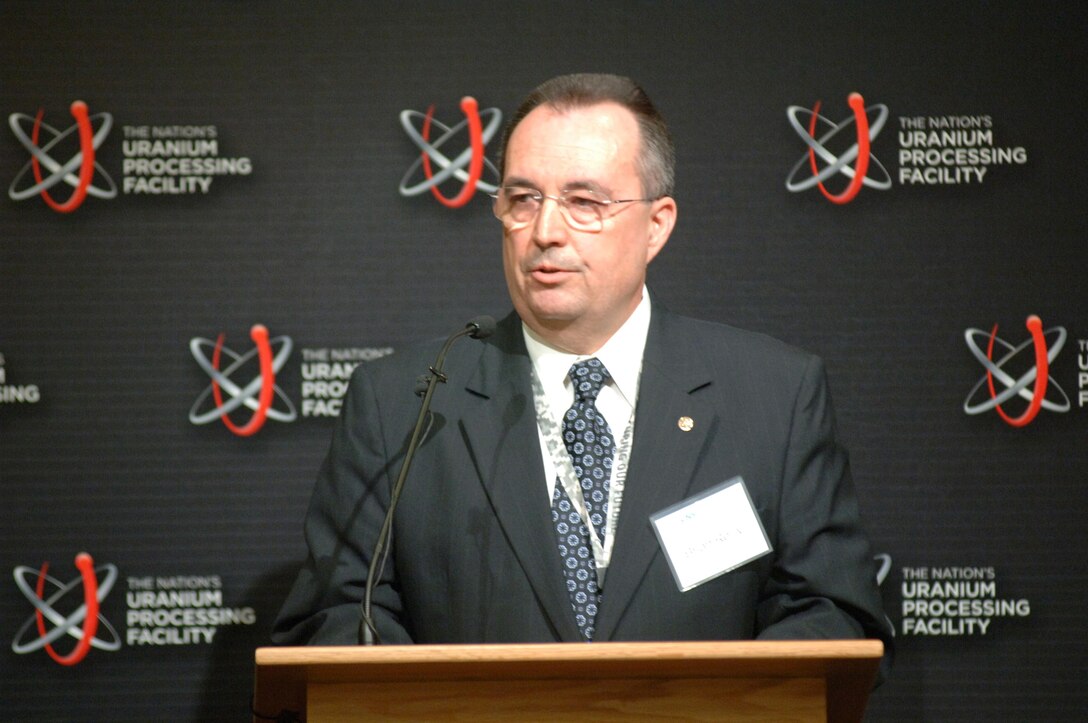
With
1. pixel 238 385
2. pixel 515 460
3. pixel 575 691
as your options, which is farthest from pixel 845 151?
pixel 575 691

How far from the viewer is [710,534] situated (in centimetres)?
225

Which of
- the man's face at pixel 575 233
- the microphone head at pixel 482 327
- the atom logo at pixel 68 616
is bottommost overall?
the atom logo at pixel 68 616

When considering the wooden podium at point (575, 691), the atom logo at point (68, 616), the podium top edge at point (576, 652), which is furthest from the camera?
the atom logo at point (68, 616)

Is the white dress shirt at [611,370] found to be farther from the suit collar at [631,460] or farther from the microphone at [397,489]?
the microphone at [397,489]

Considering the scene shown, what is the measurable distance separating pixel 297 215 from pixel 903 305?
1.63m

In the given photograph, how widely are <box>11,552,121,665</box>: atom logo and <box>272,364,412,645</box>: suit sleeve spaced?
3.51ft

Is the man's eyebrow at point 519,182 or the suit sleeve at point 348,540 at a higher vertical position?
the man's eyebrow at point 519,182

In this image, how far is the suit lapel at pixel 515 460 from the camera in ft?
7.28

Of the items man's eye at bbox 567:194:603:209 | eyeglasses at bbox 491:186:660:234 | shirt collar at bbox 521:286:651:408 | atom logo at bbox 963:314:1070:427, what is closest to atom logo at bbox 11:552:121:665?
shirt collar at bbox 521:286:651:408

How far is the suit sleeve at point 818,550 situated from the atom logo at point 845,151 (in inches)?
38.6

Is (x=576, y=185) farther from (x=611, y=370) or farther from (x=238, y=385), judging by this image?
(x=238, y=385)

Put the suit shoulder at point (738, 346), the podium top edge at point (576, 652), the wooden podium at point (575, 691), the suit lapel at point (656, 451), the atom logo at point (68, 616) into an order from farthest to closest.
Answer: the atom logo at point (68, 616) < the suit shoulder at point (738, 346) < the suit lapel at point (656, 451) < the wooden podium at point (575, 691) < the podium top edge at point (576, 652)

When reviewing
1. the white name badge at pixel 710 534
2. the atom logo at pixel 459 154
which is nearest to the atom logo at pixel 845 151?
the atom logo at pixel 459 154

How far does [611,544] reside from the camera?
7.47ft
